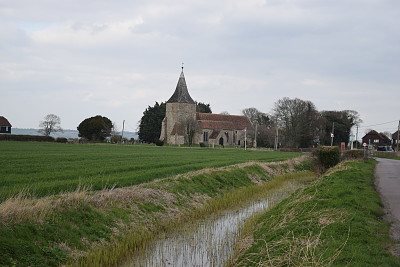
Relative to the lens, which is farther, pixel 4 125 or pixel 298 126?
pixel 4 125

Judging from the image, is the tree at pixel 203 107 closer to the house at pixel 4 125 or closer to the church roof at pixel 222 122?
the church roof at pixel 222 122

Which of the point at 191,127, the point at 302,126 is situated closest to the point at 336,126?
the point at 302,126

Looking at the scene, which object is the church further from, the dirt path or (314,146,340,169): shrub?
the dirt path

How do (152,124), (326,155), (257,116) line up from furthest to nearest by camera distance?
(257,116) → (152,124) → (326,155)

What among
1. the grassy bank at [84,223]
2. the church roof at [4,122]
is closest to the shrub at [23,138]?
the church roof at [4,122]

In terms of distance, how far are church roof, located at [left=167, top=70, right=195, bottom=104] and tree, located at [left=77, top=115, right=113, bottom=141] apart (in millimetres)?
17119

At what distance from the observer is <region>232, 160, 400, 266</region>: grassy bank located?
26.8 ft

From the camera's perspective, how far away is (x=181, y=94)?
10056cm

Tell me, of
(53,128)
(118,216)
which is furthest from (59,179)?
(53,128)

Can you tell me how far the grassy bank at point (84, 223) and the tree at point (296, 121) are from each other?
77.4m

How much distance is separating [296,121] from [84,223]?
86.3 meters

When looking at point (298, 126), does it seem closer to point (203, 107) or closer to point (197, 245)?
point (203, 107)

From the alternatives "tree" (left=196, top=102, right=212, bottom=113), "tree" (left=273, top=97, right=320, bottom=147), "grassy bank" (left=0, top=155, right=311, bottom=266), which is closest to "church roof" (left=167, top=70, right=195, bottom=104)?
"tree" (left=273, top=97, right=320, bottom=147)

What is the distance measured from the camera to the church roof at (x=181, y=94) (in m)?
100
